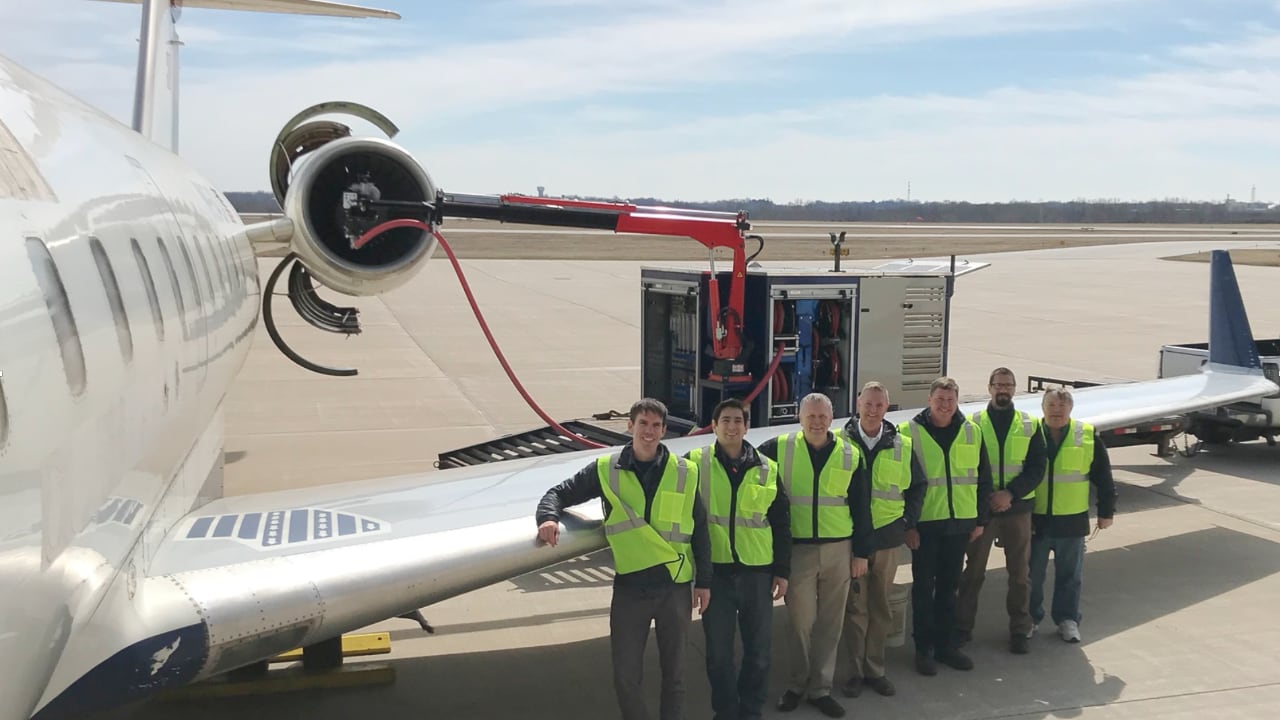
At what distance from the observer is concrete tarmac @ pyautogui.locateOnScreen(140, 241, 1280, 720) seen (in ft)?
22.4

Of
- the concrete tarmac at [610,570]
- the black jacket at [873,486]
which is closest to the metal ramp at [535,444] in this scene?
the concrete tarmac at [610,570]

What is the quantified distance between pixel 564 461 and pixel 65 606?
4590 millimetres

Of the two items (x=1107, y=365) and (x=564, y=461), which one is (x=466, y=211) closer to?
(x=564, y=461)

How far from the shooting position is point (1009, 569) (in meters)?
7.73

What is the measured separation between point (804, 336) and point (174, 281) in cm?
679

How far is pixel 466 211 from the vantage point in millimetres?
9820

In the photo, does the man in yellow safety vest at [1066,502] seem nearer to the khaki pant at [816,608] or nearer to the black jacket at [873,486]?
the black jacket at [873,486]

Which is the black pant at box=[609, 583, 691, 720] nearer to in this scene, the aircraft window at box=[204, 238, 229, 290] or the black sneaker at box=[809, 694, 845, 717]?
the black sneaker at box=[809, 694, 845, 717]

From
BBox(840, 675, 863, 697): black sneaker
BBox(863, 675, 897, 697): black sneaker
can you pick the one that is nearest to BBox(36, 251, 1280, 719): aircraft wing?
BBox(840, 675, 863, 697): black sneaker

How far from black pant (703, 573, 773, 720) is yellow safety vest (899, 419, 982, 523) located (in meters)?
1.46

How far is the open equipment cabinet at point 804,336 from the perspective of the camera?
11.2 metres

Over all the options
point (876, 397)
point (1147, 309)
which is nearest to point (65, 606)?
point (876, 397)

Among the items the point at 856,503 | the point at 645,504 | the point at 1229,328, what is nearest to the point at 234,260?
the point at 645,504

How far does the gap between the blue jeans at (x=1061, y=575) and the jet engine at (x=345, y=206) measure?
5.70 meters
